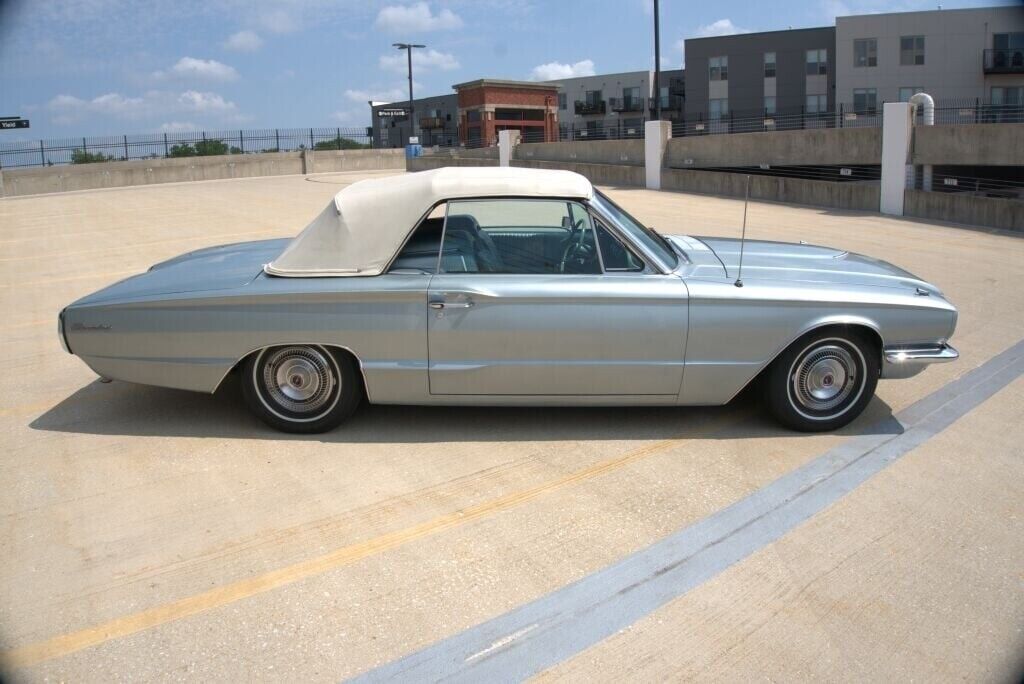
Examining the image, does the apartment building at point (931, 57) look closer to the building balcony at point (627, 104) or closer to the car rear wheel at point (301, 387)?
the building balcony at point (627, 104)

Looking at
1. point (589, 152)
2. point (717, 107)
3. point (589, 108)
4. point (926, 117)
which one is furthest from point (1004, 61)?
point (589, 108)

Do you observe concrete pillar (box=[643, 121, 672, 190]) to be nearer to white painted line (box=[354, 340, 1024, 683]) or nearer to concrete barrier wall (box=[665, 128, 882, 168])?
concrete barrier wall (box=[665, 128, 882, 168])

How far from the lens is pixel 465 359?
4844 millimetres

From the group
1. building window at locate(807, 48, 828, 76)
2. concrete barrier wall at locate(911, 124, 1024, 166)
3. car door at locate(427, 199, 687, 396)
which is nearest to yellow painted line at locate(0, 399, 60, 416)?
car door at locate(427, 199, 687, 396)

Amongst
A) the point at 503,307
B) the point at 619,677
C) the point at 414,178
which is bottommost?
the point at 619,677

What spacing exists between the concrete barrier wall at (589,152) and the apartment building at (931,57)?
27037 millimetres

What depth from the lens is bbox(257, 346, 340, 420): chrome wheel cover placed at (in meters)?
4.97

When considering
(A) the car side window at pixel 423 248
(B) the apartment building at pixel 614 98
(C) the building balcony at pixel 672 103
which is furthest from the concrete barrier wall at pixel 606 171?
(B) the apartment building at pixel 614 98

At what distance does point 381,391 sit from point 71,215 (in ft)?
59.2

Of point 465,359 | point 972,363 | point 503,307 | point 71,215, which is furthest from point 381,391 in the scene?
point 71,215

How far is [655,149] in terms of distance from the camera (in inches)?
969

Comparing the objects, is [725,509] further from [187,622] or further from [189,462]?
[189,462]

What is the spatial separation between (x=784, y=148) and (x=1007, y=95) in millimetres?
33227

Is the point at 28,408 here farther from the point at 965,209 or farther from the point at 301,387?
the point at 965,209
